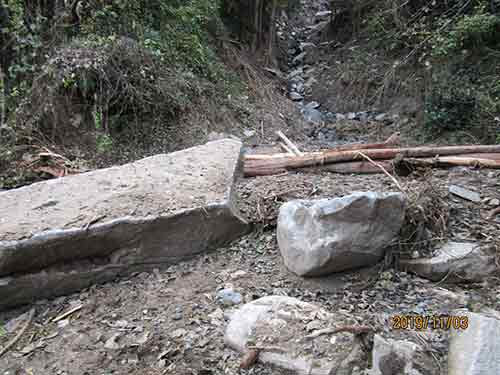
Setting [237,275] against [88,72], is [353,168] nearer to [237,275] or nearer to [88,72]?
[237,275]

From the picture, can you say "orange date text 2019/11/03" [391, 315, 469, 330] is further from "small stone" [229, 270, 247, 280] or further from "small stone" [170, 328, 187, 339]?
"small stone" [170, 328, 187, 339]

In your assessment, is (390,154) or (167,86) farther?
(167,86)

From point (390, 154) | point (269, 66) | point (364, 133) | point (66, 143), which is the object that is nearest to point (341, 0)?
point (269, 66)

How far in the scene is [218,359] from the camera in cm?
174

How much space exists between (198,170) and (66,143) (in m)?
2.11

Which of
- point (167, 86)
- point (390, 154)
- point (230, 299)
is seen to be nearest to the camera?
point (230, 299)

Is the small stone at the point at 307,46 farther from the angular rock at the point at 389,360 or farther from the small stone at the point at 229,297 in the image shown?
the angular rock at the point at 389,360

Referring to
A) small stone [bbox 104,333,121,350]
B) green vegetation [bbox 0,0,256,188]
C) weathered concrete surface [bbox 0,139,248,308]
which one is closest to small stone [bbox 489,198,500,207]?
weathered concrete surface [bbox 0,139,248,308]

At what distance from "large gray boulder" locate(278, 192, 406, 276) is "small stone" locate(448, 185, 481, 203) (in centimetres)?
80

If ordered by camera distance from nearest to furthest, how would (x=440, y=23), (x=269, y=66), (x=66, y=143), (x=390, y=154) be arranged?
1. (x=390, y=154)
2. (x=66, y=143)
3. (x=440, y=23)
4. (x=269, y=66)

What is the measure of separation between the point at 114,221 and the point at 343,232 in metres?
1.30

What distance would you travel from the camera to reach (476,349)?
4.67 ft

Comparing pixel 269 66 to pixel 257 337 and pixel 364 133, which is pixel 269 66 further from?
pixel 257 337

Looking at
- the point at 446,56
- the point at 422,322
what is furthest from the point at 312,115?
the point at 422,322
